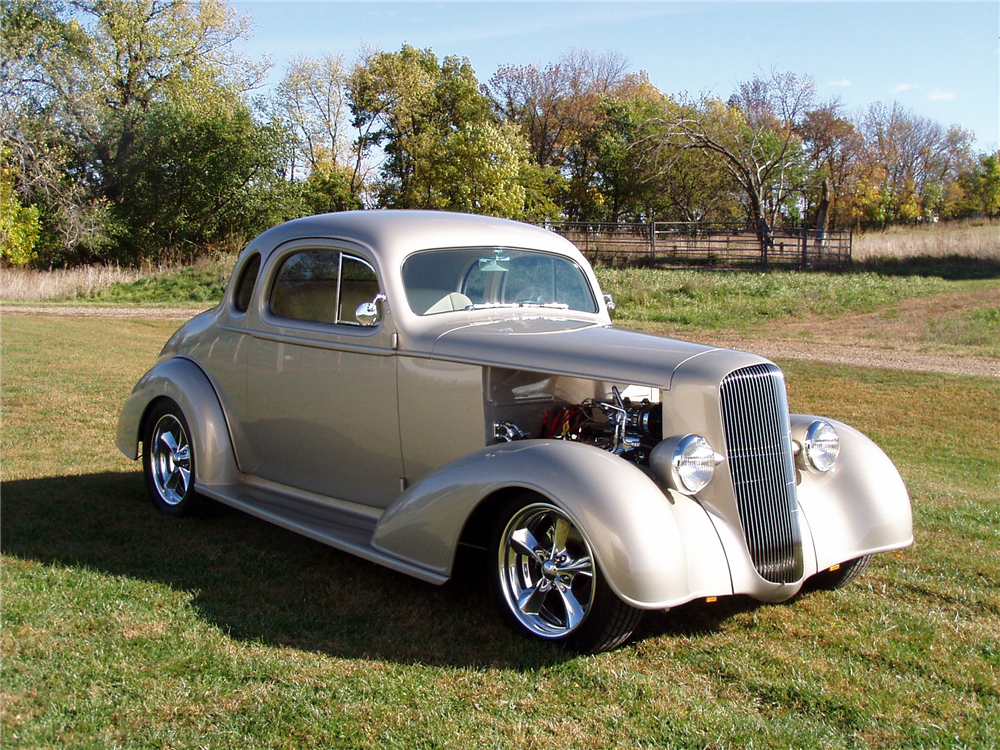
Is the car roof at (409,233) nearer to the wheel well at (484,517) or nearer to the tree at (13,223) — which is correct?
the wheel well at (484,517)

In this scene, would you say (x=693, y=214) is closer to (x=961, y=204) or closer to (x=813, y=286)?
(x=961, y=204)

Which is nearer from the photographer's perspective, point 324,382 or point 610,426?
point 610,426

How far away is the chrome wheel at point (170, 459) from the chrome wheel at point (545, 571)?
278 cm

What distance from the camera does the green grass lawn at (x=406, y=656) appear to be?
123 inches

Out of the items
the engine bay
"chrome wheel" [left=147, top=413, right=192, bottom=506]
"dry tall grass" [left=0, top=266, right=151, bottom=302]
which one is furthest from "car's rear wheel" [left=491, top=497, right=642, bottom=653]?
"dry tall grass" [left=0, top=266, right=151, bottom=302]

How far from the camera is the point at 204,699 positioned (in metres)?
3.32

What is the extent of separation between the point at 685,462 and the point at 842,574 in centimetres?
144

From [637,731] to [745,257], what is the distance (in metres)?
33.5

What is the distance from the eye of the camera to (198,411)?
564cm

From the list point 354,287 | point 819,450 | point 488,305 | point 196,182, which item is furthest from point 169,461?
point 196,182

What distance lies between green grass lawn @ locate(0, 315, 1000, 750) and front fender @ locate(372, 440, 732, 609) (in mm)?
364

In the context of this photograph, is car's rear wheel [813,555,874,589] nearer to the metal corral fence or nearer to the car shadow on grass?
the car shadow on grass

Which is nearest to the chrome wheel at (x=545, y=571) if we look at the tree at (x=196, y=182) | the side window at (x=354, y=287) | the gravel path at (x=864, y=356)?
the side window at (x=354, y=287)

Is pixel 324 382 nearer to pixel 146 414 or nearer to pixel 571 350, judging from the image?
pixel 571 350
